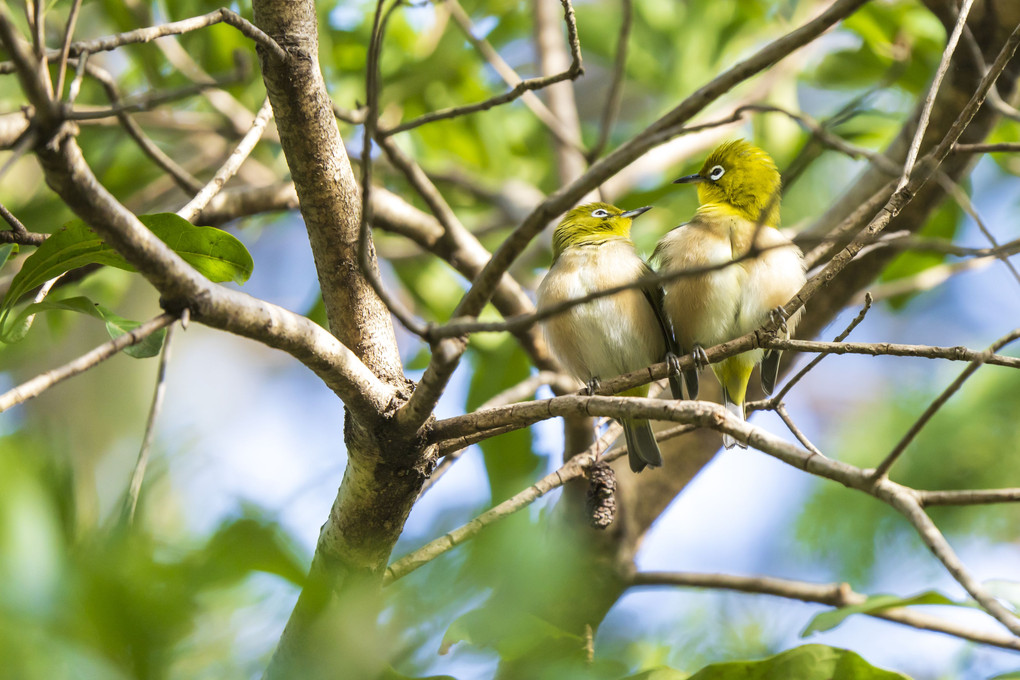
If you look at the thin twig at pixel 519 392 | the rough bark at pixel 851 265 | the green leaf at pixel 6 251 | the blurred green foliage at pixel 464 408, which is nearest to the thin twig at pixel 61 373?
the blurred green foliage at pixel 464 408

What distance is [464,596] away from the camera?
930 mm

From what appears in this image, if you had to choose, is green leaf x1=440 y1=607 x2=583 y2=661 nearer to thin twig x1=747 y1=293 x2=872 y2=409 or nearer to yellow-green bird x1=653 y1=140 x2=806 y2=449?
thin twig x1=747 y1=293 x2=872 y2=409

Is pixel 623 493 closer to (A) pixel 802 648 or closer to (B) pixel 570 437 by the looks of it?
(B) pixel 570 437

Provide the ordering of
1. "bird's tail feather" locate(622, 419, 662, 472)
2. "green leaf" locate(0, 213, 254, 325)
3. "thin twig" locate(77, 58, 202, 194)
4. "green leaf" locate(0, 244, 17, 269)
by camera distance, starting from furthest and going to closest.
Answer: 1. "bird's tail feather" locate(622, 419, 662, 472)
2. "thin twig" locate(77, 58, 202, 194)
3. "green leaf" locate(0, 244, 17, 269)
4. "green leaf" locate(0, 213, 254, 325)

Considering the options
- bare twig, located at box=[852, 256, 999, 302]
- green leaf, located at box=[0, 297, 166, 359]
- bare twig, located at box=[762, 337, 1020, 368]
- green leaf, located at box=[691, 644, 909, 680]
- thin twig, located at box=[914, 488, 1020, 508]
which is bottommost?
green leaf, located at box=[691, 644, 909, 680]

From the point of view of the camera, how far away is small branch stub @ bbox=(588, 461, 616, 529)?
2.64 m

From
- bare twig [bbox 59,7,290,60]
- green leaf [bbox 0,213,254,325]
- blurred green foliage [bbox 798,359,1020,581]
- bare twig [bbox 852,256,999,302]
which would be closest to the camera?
bare twig [bbox 59,7,290,60]

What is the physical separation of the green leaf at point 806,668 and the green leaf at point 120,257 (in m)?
1.57

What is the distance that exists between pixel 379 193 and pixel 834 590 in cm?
245

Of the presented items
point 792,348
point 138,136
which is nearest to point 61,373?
point 792,348

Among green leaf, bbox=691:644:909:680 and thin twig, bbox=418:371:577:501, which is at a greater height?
thin twig, bbox=418:371:577:501

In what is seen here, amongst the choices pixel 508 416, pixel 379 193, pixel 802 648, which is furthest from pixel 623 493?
pixel 508 416

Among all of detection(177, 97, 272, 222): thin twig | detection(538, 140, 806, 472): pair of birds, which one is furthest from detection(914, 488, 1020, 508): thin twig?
detection(538, 140, 806, 472): pair of birds

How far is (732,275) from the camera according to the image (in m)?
3.20
